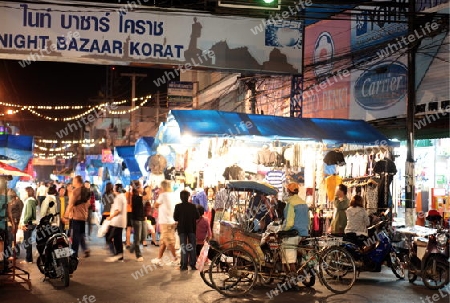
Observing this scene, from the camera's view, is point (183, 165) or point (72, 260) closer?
point (72, 260)

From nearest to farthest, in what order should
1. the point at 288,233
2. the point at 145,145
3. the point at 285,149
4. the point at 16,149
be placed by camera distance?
the point at 288,233 < the point at 285,149 < the point at 145,145 < the point at 16,149

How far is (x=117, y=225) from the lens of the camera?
15172 millimetres

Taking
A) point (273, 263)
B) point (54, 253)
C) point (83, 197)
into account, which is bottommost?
point (273, 263)

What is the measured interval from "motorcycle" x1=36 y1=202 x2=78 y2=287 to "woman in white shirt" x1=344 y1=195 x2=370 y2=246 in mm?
5997

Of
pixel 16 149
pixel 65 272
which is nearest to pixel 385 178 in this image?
pixel 65 272

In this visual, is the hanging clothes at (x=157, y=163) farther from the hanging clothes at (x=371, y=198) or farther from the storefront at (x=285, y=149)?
the hanging clothes at (x=371, y=198)

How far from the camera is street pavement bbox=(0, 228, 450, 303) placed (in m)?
10.2

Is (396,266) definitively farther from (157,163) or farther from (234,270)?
(157,163)

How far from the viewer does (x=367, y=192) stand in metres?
16.0

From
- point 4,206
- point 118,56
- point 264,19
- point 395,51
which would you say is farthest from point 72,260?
point 395,51

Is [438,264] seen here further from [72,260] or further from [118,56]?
[118,56]

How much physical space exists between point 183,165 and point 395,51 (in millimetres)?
7540

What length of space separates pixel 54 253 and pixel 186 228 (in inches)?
138

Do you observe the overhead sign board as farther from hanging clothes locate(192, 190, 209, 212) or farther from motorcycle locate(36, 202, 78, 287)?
motorcycle locate(36, 202, 78, 287)
